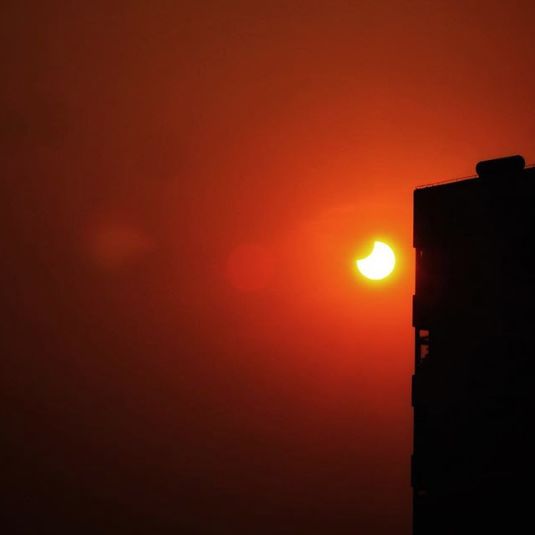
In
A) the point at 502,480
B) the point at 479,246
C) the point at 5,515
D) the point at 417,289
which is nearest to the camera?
the point at 502,480

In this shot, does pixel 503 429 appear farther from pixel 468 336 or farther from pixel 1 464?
pixel 1 464

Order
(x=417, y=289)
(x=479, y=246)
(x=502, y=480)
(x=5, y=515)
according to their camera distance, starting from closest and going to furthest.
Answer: (x=502, y=480) < (x=479, y=246) < (x=417, y=289) < (x=5, y=515)

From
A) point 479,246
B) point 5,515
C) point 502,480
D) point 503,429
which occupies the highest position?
point 479,246

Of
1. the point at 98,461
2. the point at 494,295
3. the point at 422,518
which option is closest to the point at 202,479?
the point at 98,461

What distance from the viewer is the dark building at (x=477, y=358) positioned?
5.85 m

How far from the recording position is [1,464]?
13.1 m

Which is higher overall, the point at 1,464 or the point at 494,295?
the point at 494,295

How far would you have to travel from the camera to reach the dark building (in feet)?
19.2

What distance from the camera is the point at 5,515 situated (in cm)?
1305

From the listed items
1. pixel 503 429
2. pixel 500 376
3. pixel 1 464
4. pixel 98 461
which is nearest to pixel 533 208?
pixel 500 376

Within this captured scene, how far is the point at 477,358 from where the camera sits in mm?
6137

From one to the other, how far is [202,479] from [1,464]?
615 centimetres

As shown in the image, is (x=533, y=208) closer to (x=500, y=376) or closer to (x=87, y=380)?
(x=500, y=376)

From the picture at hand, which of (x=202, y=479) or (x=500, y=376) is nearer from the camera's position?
(x=500, y=376)
